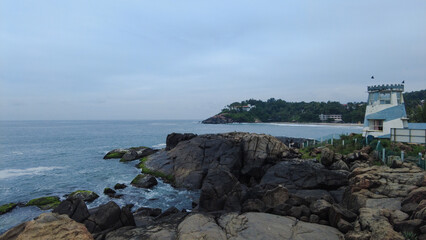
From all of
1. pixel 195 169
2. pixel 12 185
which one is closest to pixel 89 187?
pixel 12 185

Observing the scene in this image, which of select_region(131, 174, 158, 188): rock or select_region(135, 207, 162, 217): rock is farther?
select_region(131, 174, 158, 188): rock

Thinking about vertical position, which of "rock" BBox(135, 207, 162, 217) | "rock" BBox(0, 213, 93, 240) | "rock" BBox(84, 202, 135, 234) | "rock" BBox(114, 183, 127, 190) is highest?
"rock" BBox(0, 213, 93, 240)

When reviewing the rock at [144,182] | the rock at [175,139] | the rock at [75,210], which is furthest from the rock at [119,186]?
the rock at [175,139]

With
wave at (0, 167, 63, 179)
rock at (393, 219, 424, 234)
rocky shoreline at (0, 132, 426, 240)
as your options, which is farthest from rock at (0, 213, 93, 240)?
wave at (0, 167, 63, 179)

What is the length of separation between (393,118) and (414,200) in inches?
969

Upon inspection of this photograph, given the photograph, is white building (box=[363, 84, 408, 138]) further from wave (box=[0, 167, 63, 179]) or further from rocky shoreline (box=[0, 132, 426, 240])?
wave (box=[0, 167, 63, 179])

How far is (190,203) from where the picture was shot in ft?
77.8

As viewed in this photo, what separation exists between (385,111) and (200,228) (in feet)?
109

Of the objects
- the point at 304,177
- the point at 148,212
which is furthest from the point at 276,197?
the point at 148,212

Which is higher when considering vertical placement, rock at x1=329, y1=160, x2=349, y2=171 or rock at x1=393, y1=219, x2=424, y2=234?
rock at x1=393, y1=219, x2=424, y2=234

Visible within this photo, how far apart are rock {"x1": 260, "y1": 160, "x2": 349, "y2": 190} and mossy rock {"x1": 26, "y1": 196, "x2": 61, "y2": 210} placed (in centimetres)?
2129

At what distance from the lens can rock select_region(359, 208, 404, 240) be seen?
9.57 meters

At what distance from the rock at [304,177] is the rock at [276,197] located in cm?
677

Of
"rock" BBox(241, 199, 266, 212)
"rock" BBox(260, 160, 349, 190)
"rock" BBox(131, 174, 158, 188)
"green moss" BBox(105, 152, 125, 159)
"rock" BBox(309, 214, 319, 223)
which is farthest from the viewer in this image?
"green moss" BBox(105, 152, 125, 159)
